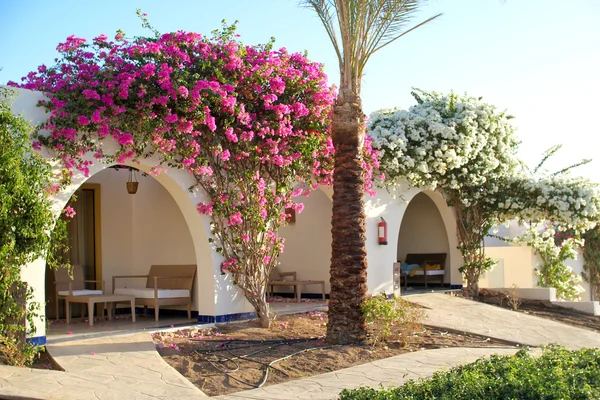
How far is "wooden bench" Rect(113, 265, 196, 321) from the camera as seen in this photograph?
446 inches

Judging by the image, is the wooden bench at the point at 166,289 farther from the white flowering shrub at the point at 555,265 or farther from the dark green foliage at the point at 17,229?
the white flowering shrub at the point at 555,265

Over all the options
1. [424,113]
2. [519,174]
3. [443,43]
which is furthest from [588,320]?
[443,43]

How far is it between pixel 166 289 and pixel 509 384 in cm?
697

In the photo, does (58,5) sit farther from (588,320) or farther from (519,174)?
(588,320)

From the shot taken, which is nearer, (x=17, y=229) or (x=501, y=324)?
(x=17, y=229)

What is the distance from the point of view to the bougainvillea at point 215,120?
9.31 meters

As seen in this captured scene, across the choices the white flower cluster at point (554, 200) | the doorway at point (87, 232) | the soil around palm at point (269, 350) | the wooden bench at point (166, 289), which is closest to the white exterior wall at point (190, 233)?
the doorway at point (87, 232)

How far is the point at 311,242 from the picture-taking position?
1495 cm

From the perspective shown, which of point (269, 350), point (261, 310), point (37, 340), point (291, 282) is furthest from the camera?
point (291, 282)

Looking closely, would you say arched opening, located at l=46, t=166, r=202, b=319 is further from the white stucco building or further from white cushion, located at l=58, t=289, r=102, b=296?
white cushion, located at l=58, t=289, r=102, b=296

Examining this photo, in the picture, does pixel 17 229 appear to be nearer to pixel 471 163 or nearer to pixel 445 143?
pixel 445 143

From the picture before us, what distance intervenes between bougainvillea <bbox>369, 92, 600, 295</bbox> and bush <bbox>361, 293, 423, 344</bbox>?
4003 millimetres

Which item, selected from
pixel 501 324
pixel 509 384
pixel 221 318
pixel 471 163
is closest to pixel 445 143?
pixel 471 163

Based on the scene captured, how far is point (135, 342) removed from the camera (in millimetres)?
9133
